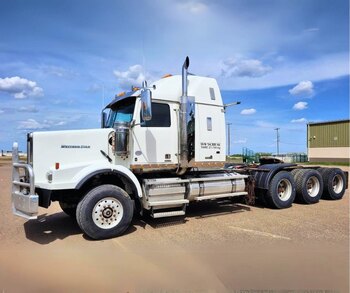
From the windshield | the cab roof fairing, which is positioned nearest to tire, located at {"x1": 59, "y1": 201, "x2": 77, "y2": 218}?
the windshield

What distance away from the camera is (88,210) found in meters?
6.50

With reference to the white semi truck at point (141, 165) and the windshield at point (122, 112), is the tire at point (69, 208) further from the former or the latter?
the windshield at point (122, 112)

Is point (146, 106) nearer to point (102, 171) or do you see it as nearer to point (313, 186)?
point (102, 171)

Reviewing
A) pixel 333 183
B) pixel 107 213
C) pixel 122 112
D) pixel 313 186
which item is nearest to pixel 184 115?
pixel 122 112

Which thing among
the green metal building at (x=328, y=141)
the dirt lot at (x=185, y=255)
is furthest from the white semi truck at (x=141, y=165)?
the green metal building at (x=328, y=141)

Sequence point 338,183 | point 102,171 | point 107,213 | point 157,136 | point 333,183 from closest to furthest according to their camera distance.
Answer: point 107,213 → point 102,171 → point 157,136 → point 333,183 → point 338,183

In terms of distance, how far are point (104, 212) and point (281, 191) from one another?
581cm

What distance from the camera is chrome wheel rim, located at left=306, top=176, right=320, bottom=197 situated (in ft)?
35.8

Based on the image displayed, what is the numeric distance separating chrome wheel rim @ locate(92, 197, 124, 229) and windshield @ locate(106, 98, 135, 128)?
1.99m

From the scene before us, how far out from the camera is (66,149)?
699cm

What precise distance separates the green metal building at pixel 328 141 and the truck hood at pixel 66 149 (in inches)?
1860

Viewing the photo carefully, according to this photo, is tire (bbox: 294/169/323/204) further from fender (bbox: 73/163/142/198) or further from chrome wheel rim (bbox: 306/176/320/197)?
fender (bbox: 73/163/142/198)

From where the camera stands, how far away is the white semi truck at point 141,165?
6.66 meters

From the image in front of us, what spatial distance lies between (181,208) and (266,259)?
3.15m
